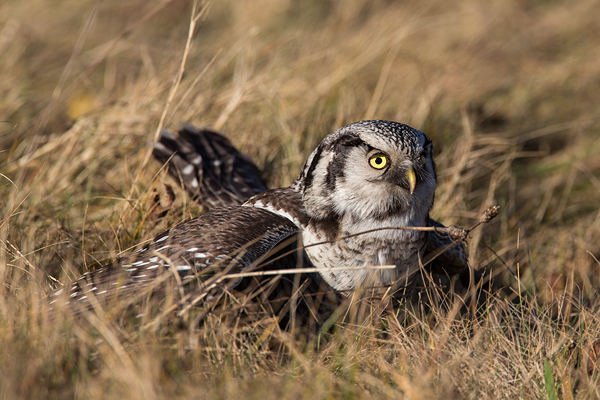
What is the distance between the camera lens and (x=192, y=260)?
115 inches

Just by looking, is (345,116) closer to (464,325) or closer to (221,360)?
(464,325)

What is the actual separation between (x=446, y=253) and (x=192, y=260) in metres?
1.66

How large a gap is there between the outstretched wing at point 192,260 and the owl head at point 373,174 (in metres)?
0.33

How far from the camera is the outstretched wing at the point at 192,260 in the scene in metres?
2.75

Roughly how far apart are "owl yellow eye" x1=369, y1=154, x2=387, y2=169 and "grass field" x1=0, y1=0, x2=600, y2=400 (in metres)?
0.86

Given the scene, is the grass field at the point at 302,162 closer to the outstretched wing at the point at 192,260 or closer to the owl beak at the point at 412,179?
the outstretched wing at the point at 192,260

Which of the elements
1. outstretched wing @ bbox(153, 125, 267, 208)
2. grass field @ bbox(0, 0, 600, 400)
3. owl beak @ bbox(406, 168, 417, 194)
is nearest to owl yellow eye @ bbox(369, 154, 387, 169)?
owl beak @ bbox(406, 168, 417, 194)

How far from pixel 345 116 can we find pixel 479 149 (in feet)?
4.51

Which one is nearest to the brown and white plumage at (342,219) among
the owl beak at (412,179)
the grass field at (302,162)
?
the owl beak at (412,179)

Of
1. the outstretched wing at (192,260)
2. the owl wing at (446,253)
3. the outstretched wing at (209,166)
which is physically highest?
the outstretched wing at (209,166)

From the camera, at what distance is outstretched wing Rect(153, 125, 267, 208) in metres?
4.43

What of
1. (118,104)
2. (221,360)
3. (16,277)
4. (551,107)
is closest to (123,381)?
(221,360)

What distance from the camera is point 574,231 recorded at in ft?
15.9

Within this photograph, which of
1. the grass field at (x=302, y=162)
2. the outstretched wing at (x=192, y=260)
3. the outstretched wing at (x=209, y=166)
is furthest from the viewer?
the outstretched wing at (x=209, y=166)
